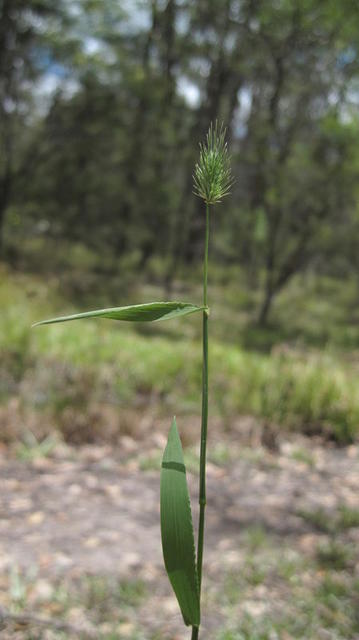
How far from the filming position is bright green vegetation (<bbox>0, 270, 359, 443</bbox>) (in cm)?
415

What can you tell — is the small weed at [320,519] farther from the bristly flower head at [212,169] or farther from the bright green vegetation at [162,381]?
the bristly flower head at [212,169]

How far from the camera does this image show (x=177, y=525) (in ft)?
1.71

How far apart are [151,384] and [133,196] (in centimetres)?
1073

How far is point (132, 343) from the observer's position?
240 inches

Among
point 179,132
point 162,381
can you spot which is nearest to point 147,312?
point 162,381

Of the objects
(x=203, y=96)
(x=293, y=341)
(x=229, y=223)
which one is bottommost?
(x=293, y=341)

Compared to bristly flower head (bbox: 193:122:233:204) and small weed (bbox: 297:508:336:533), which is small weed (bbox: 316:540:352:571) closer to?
small weed (bbox: 297:508:336:533)

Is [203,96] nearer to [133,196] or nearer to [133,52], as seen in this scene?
[133,52]

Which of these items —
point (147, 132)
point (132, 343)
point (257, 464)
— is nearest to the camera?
point (257, 464)

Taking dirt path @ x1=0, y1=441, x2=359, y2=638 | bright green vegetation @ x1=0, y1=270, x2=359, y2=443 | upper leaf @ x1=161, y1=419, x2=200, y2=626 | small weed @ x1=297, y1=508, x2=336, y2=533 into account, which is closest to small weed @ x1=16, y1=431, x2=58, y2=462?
dirt path @ x1=0, y1=441, x2=359, y2=638

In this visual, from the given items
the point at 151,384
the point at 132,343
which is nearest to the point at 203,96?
the point at 132,343

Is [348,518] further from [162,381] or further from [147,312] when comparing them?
[147,312]

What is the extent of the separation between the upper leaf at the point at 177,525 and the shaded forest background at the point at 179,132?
5754 millimetres

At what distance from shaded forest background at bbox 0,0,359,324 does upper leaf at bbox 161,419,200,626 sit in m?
5.75
